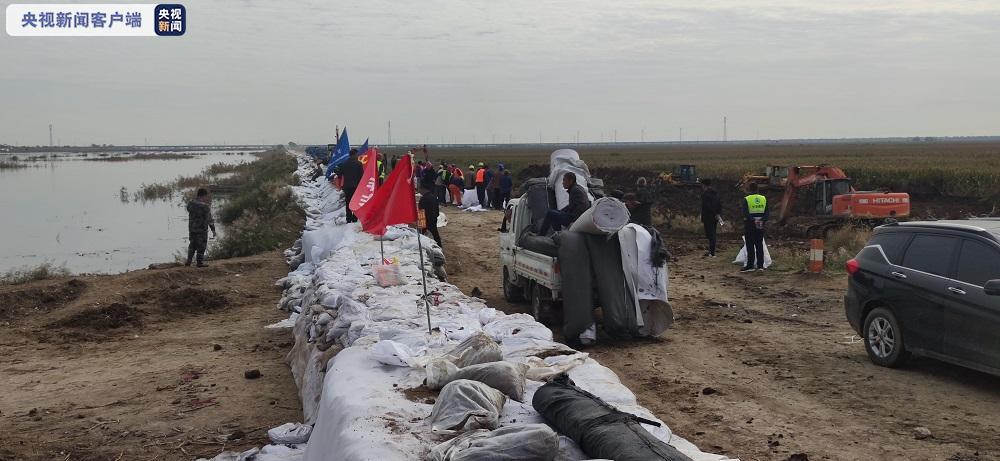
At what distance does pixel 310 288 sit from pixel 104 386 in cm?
325

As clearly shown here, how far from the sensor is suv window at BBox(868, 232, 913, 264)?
8.89 metres

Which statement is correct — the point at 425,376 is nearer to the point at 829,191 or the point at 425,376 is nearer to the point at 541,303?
the point at 541,303

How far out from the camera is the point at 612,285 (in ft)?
34.4

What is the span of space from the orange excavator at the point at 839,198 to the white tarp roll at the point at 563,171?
34.7ft

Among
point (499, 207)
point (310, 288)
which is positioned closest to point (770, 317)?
point (310, 288)

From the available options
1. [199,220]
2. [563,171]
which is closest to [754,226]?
[563,171]

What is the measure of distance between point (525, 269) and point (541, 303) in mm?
813

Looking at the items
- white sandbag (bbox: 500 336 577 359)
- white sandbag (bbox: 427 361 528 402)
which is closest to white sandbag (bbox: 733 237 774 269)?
white sandbag (bbox: 500 336 577 359)

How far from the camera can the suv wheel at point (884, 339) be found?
28.6ft

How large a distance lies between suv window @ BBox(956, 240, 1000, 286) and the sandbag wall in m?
3.71

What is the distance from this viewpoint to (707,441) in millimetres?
6797

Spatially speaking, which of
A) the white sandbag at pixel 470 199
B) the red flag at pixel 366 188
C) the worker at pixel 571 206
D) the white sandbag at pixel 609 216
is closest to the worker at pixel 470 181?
the white sandbag at pixel 470 199

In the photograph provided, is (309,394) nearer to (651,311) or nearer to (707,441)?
(707,441)

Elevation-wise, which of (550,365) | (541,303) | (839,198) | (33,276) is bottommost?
(33,276)
